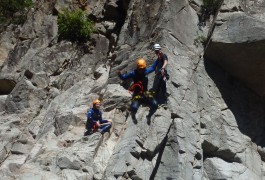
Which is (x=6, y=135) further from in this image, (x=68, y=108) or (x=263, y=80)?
(x=263, y=80)

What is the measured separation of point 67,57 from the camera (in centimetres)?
2250

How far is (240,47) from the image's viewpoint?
60.0ft

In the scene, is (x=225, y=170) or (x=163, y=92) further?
(x=225, y=170)

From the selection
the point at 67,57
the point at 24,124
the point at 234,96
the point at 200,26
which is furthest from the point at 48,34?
the point at 234,96

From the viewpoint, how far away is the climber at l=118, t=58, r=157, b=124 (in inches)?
631

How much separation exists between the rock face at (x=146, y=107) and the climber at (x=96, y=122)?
29 centimetres

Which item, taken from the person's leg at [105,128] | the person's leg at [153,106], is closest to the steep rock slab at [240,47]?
the person's leg at [153,106]

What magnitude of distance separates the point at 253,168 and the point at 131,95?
5054 mm

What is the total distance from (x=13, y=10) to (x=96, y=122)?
14.4 m

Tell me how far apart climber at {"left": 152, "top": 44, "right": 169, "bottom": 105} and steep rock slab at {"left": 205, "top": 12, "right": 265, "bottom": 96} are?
2906mm

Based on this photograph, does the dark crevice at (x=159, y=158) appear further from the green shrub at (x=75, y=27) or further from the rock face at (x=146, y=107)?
the green shrub at (x=75, y=27)

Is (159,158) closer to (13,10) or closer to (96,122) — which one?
(96,122)

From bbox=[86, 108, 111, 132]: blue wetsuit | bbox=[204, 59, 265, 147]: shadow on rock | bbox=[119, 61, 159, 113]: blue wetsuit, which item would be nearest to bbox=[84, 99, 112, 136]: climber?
bbox=[86, 108, 111, 132]: blue wetsuit

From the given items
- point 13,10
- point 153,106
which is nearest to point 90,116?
point 153,106
